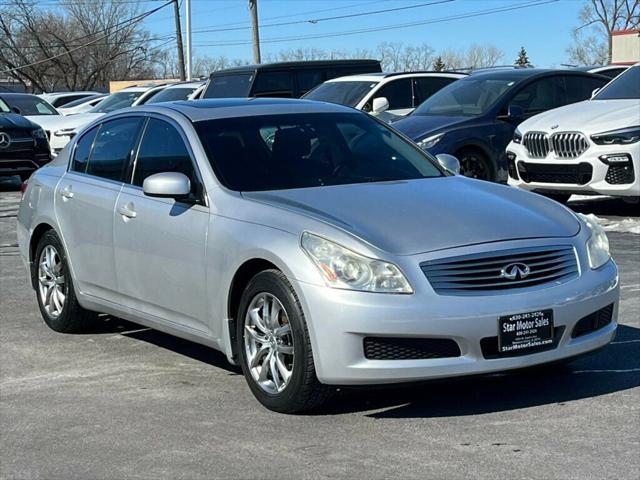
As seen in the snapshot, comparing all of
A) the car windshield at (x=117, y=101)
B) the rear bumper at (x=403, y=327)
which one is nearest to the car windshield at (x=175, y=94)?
the car windshield at (x=117, y=101)

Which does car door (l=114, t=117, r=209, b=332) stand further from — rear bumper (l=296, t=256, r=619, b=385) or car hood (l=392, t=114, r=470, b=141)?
car hood (l=392, t=114, r=470, b=141)

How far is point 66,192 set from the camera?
7.38m

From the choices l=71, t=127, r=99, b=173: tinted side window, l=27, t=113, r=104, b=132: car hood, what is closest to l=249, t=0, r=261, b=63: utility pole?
l=27, t=113, r=104, b=132: car hood

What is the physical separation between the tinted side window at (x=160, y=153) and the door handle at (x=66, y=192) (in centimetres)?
74

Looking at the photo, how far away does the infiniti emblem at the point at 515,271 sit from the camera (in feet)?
17.2

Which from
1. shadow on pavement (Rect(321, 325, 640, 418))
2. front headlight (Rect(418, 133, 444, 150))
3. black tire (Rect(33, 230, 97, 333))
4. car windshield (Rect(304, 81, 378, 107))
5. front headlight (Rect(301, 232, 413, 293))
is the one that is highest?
car windshield (Rect(304, 81, 378, 107))

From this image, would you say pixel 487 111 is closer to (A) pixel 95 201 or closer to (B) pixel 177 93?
(A) pixel 95 201

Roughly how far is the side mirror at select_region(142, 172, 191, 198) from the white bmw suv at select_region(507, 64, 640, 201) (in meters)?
6.78

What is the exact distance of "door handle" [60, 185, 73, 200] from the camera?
7331mm

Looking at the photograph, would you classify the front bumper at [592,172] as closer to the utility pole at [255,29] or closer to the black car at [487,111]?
the black car at [487,111]

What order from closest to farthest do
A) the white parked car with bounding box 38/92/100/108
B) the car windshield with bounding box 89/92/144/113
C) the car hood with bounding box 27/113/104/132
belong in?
the car hood with bounding box 27/113/104/132
the car windshield with bounding box 89/92/144/113
the white parked car with bounding box 38/92/100/108

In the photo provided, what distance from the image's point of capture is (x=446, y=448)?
487 cm

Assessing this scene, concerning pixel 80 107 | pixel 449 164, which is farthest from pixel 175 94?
pixel 449 164

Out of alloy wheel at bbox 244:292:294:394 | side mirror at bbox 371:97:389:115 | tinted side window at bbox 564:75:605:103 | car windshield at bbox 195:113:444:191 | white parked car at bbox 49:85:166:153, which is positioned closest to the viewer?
alloy wheel at bbox 244:292:294:394
